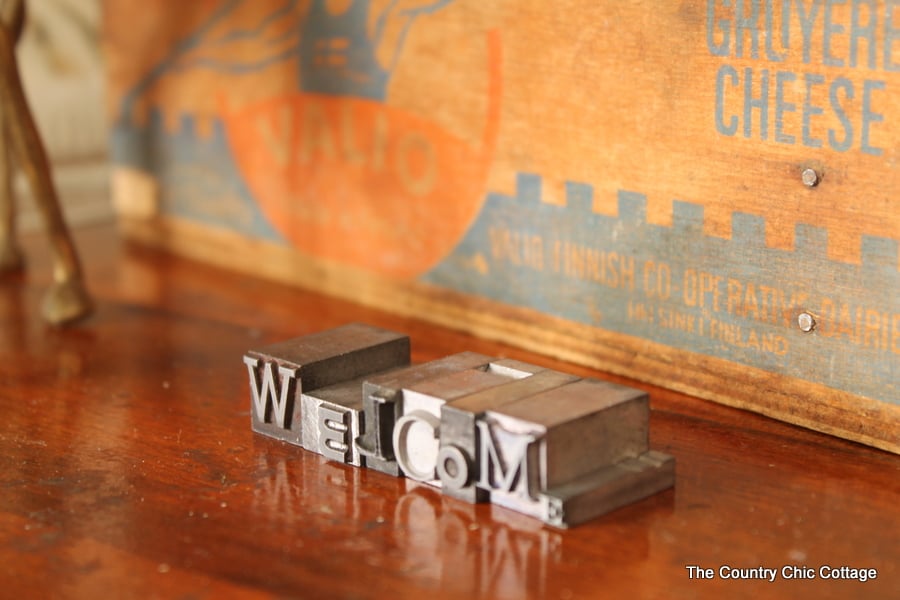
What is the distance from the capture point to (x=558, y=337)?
1.39 meters

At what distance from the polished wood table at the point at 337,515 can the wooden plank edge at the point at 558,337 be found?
0.05ft

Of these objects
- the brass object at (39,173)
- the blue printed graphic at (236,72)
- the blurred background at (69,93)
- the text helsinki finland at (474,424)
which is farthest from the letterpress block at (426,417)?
the blurred background at (69,93)

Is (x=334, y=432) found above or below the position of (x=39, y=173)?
below

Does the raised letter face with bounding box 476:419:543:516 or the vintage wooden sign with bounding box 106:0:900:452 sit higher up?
the vintage wooden sign with bounding box 106:0:900:452

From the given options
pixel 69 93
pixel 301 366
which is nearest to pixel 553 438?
pixel 301 366

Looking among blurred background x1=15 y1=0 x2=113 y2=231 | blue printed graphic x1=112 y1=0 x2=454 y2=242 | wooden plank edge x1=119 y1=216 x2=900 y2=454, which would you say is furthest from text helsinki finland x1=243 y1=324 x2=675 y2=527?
blurred background x1=15 y1=0 x2=113 y2=231

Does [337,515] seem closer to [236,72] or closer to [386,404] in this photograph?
[386,404]

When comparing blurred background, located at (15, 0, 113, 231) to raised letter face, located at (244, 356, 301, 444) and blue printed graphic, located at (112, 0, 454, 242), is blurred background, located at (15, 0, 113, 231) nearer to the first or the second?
blue printed graphic, located at (112, 0, 454, 242)

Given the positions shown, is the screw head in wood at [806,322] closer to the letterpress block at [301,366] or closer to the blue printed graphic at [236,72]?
the letterpress block at [301,366]

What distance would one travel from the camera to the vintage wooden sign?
A: 1130 millimetres

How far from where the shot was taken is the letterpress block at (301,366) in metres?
1.16

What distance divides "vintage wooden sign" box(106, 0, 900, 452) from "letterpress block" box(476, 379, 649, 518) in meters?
0.22

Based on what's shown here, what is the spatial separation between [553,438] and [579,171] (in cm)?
42

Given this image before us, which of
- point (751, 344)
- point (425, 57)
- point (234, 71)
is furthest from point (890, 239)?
point (234, 71)
